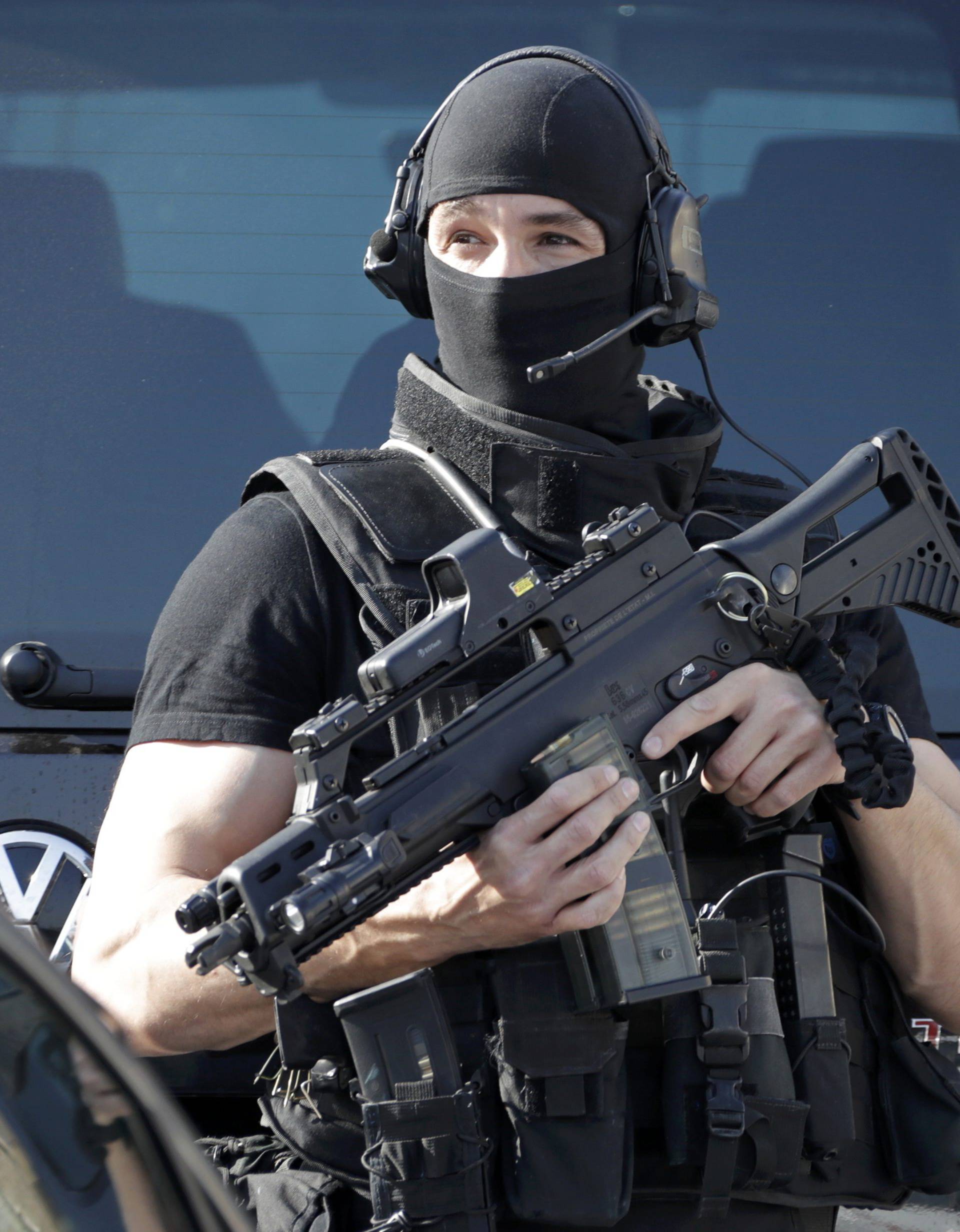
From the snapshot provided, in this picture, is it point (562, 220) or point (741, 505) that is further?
point (741, 505)

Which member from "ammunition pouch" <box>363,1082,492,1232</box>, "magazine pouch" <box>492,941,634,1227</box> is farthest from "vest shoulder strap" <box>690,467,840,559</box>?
"ammunition pouch" <box>363,1082,492,1232</box>

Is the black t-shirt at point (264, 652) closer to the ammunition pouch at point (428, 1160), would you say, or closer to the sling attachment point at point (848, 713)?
the ammunition pouch at point (428, 1160)

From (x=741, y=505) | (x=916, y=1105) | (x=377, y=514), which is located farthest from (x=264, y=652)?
(x=916, y=1105)

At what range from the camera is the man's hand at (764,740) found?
151cm

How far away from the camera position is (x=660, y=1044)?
151 centimetres

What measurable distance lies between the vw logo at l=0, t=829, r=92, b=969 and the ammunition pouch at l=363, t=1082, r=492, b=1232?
0.58m

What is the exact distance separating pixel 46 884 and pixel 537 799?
769 mm

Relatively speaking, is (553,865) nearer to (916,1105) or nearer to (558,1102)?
(558,1102)

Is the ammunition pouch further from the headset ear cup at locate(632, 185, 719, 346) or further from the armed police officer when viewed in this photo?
the headset ear cup at locate(632, 185, 719, 346)

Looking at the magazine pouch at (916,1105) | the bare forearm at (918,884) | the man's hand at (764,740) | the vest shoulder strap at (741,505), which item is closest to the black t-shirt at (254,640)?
Answer: the man's hand at (764,740)

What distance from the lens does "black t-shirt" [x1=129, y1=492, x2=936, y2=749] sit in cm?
145

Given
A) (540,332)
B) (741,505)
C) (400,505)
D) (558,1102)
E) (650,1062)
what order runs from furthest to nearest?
(741,505), (540,332), (400,505), (650,1062), (558,1102)

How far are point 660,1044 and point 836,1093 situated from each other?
0.66ft

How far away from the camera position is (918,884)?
5.38ft
